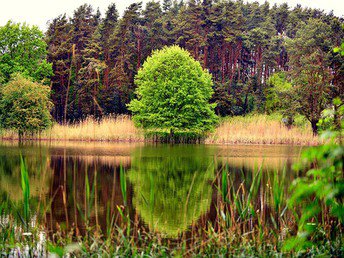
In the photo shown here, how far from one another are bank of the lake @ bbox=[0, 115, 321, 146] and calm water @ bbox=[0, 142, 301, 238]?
9902 millimetres

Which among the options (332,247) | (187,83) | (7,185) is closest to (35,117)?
(187,83)

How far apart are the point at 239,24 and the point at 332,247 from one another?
49.9 metres

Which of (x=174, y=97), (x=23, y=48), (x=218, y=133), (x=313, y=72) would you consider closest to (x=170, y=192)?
(x=218, y=133)

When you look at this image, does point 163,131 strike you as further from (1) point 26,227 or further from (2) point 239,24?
(1) point 26,227

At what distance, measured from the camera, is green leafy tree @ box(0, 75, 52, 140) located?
33656mm

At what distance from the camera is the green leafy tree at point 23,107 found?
3366 cm

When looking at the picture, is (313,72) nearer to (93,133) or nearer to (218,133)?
(218,133)

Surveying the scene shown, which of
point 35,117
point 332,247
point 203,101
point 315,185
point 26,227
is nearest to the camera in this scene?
point 315,185

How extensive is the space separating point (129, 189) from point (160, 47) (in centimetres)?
3845

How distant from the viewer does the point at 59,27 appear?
48.6 meters

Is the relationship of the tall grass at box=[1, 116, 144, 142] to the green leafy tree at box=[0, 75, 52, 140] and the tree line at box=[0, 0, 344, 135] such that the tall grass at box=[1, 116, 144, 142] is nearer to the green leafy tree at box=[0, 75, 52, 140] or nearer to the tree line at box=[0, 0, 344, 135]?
the green leafy tree at box=[0, 75, 52, 140]

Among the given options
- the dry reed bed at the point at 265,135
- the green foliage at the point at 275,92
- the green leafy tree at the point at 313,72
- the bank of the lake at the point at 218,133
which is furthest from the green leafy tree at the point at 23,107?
the green foliage at the point at 275,92

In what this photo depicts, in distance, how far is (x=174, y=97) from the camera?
36.4m

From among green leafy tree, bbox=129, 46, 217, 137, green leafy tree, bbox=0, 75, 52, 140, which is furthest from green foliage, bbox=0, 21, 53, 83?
green leafy tree, bbox=129, 46, 217, 137
